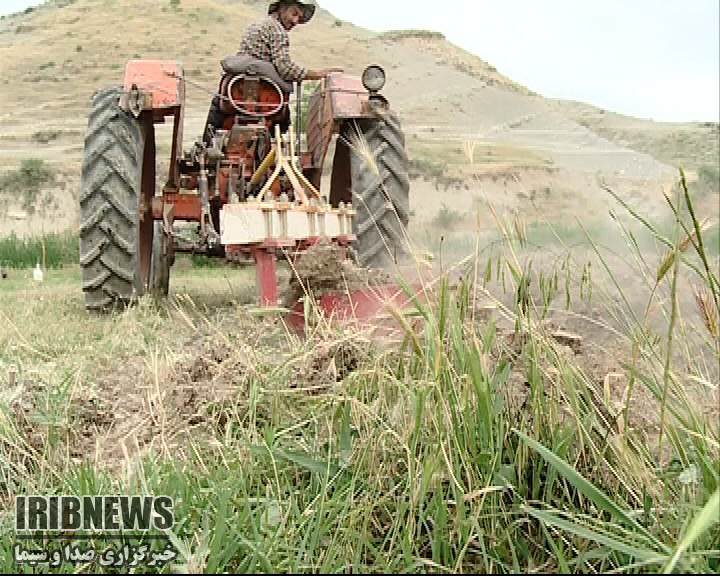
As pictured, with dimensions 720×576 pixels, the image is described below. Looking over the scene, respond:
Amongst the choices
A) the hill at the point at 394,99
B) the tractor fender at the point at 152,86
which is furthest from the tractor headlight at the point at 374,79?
the hill at the point at 394,99

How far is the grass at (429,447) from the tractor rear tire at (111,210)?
2659mm

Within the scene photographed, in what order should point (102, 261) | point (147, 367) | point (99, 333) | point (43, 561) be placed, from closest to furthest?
point (43, 561) < point (147, 367) < point (99, 333) < point (102, 261)

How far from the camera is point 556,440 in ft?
5.38

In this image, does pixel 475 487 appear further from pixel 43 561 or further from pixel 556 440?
pixel 43 561

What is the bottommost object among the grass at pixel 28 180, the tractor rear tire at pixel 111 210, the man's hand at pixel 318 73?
the grass at pixel 28 180

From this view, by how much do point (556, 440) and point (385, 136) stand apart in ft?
12.4

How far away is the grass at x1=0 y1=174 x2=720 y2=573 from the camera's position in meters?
1.43

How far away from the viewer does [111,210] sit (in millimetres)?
4883

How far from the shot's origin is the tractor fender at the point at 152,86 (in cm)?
488

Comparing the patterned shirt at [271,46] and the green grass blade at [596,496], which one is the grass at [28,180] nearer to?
the patterned shirt at [271,46]

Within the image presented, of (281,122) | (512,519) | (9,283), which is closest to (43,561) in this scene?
(512,519)

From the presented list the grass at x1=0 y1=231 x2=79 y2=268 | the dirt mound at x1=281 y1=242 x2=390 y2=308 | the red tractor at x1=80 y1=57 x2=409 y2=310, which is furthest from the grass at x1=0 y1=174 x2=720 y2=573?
the grass at x1=0 y1=231 x2=79 y2=268

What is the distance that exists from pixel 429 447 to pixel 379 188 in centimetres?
346

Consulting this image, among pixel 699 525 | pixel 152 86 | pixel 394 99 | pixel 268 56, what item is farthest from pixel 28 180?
pixel 699 525
